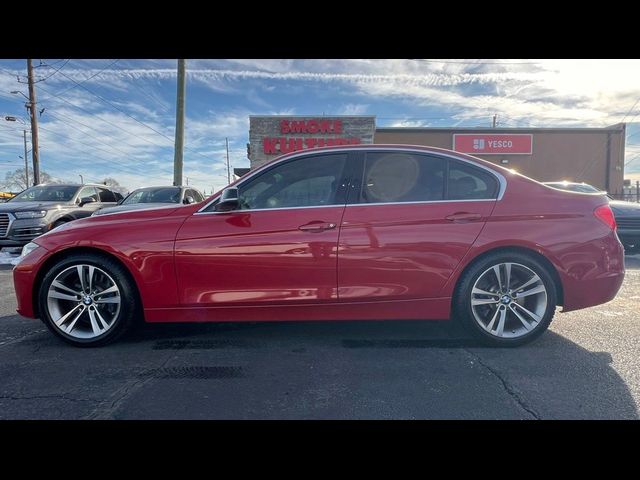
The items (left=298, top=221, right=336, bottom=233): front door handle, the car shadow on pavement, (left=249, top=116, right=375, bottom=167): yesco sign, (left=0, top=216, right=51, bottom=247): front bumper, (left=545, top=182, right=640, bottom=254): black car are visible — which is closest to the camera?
the car shadow on pavement

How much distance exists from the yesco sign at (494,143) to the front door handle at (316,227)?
19.6 meters

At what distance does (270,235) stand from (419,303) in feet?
4.55

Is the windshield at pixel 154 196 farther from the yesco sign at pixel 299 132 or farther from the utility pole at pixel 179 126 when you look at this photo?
the yesco sign at pixel 299 132

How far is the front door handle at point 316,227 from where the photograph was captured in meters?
3.08

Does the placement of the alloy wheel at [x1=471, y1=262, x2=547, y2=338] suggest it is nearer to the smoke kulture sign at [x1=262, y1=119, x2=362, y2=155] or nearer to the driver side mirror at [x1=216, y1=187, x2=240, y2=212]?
the driver side mirror at [x1=216, y1=187, x2=240, y2=212]

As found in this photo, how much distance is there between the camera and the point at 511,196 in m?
3.22

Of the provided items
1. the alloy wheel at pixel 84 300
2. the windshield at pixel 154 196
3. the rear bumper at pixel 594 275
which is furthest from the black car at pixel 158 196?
the rear bumper at pixel 594 275

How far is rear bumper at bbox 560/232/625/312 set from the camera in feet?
10.4

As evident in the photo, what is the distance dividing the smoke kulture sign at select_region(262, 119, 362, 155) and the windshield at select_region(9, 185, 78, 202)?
1018 cm

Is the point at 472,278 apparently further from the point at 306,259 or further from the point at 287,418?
the point at 287,418

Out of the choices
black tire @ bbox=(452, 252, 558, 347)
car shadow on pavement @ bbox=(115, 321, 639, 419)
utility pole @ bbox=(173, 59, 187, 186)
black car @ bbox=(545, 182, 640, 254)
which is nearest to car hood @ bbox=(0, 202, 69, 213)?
utility pole @ bbox=(173, 59, 187, 186)

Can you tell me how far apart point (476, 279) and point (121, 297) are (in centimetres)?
305
